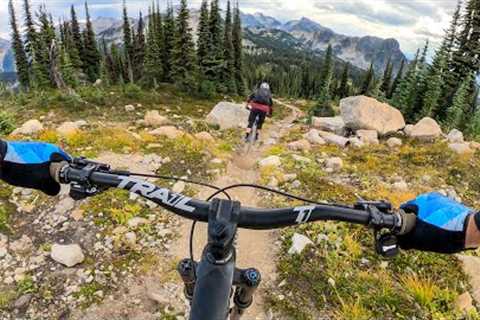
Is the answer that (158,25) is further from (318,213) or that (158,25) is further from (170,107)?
(318,213)

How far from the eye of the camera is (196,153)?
480 inches

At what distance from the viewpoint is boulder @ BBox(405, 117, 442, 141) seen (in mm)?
18594

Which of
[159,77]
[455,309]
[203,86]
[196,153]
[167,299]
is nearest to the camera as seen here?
[455,309]

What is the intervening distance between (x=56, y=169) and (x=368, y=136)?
1822 centimetres

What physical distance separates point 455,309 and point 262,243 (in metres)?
Answer: 3.68

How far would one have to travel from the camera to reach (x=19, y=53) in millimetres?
60406

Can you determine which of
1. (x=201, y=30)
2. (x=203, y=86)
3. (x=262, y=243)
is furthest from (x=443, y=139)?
(x=201, y=30)

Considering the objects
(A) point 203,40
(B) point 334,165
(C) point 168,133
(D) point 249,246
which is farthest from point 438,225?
(A) point 203,40

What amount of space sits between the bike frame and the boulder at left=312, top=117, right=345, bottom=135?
19249 mm

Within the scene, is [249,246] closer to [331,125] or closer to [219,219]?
[219,219]

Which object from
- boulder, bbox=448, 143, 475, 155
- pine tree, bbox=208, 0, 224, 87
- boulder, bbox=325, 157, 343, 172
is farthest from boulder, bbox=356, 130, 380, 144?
pine tree, bbox=208, 0, 224, 87

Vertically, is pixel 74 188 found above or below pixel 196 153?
above

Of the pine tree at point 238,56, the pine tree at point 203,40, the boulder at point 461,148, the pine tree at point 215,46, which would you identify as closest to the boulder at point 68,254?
the boulder at point 461,148

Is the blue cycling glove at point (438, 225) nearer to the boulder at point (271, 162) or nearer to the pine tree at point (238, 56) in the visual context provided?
the boulder at point (271, 162)
